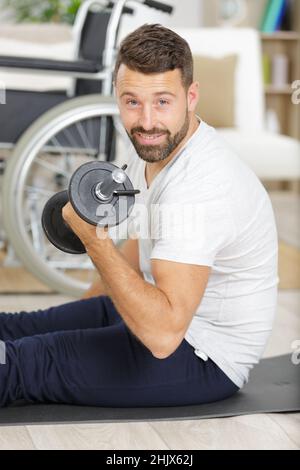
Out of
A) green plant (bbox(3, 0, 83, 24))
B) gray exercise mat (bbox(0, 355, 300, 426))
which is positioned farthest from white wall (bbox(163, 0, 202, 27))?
gray exercise mat (bbox(0, 355, 300, 426))

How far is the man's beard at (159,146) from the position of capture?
169cm

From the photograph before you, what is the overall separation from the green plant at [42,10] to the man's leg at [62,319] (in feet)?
11.1

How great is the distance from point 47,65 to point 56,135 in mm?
210

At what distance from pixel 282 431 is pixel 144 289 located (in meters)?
0.40

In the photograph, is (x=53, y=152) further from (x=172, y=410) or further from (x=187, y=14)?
(x=187, y=14)

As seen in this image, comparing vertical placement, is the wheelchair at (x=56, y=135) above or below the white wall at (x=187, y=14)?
below

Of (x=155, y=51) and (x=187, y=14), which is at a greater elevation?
(x=187, y=14)

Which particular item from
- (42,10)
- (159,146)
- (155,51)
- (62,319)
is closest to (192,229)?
(159,146)

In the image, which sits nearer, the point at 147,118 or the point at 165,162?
the point at 147,118

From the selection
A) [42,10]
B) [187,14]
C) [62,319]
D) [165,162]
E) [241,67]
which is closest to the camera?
[165,162]

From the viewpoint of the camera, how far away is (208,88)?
13.7ft

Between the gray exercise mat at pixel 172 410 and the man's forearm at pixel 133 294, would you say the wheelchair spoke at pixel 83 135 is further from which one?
the man's forearm at pixel 133 294

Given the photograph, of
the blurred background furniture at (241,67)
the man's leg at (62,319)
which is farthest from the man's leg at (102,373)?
the blurred background furniture at (241,67)

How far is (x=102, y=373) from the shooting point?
1799 millimetres
